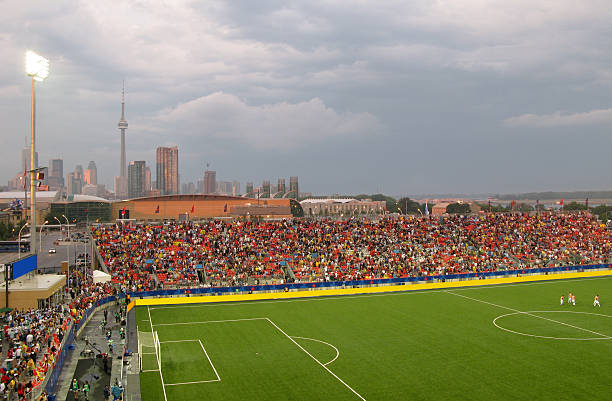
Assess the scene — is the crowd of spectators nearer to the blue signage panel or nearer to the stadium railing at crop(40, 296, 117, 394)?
the stadium railing at crop(40, 296, 117, 394)

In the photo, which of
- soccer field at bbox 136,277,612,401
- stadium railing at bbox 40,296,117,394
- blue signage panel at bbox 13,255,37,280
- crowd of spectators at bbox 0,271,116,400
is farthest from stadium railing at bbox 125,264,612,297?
blue signage panel at bbox 13,255,37,280

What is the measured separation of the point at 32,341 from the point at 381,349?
1930 cm

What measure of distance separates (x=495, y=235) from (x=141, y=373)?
5485 cm

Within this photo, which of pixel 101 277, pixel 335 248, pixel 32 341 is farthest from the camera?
pixel 335 248

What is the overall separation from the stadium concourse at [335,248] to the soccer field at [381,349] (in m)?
7.76

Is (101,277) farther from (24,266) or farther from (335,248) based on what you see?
(335,248)

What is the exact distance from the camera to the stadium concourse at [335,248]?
53.5 metres

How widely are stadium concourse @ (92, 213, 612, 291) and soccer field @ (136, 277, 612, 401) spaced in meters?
7.76

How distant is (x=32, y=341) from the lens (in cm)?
2908

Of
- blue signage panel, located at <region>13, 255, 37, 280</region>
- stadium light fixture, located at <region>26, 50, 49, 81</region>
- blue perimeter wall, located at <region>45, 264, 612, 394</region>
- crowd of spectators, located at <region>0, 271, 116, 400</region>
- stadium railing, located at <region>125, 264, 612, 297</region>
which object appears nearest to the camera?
crowd of spectators, located at <region>0, 271, 116, 400</region>

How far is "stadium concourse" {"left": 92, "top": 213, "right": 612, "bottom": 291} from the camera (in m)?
53.5

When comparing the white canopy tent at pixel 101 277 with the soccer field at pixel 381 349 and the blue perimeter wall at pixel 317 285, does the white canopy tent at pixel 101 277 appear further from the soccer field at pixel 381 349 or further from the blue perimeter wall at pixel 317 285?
the soccer field at pixel 381 349

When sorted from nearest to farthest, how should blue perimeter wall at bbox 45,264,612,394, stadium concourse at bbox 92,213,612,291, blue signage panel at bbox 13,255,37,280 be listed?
blue signage panel at bbox 13,255,37,280 → blue perimeter wall at bbox 45,264,612,394 → stadium concourse at bbox 92,213,612,291

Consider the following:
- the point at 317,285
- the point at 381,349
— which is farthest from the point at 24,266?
the point at 317,285
